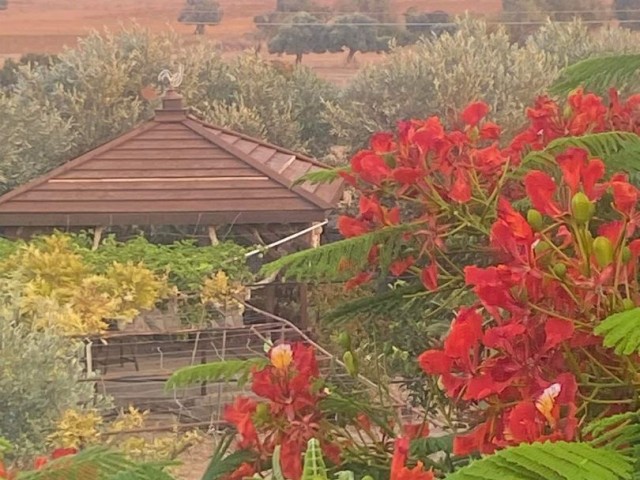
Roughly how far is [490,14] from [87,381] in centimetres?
456

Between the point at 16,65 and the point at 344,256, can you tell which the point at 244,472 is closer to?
the point at 344,256

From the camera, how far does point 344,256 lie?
0.47 metres

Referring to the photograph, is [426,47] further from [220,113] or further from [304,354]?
[304,354]

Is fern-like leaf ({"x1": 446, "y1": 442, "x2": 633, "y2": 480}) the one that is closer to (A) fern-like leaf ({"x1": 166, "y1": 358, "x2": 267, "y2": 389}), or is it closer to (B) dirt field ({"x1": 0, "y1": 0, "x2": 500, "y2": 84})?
(A) fern-like leaf ({"x1": 166, "y1": 358, "x2": 267, "y2": 389})

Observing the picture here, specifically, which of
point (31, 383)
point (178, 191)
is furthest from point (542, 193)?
point (178, 191)

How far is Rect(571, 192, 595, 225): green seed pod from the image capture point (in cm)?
34

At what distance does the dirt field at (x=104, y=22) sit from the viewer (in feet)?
21.0

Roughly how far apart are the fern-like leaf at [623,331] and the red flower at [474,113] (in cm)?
24

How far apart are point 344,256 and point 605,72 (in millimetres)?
168

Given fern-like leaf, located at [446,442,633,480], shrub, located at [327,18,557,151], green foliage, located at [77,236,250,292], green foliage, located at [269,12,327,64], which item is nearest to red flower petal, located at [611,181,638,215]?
fern-like leaf, located at [446,442,633,480]

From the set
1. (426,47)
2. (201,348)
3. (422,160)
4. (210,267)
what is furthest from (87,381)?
(426,47)

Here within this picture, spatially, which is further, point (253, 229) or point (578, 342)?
point (253, 229)

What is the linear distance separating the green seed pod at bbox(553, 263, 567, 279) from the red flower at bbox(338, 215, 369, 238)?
0.16 metres

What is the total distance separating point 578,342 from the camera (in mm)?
335
